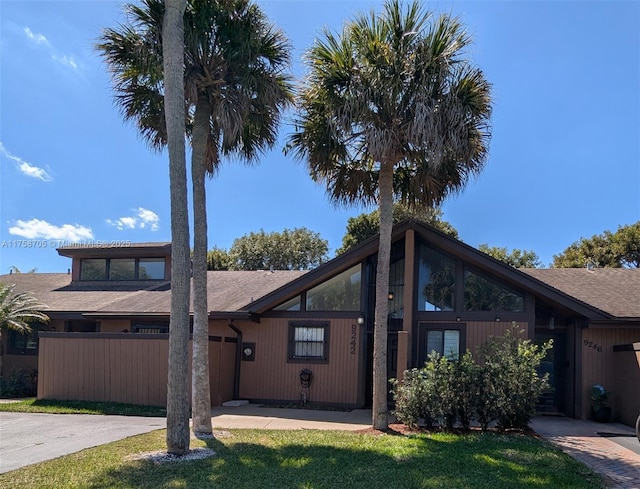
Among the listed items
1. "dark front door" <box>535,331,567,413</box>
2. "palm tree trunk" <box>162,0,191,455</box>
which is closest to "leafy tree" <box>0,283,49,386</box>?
"palm tree trunk" <box>162,0,191,455</box>

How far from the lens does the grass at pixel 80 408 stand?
12499 mm

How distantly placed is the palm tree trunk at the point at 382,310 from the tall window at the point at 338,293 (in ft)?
12.6

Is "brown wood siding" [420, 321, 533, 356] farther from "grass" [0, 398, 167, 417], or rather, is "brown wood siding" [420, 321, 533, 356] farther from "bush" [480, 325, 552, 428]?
"grass" [0, 398, 167, 417]

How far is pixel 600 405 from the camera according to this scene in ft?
41.9

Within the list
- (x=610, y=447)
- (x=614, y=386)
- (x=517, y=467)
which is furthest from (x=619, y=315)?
(x=517, y=467)

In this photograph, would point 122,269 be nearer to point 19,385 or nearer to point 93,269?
point 93,269

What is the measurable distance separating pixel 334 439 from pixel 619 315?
790cm

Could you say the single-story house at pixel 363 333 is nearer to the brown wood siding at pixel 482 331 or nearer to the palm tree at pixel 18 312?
the brown wood siding at pixel 482 331

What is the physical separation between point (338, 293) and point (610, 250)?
21.4 meters

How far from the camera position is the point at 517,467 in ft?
24.5

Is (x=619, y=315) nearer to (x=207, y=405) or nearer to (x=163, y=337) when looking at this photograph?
(x=207, y=405)

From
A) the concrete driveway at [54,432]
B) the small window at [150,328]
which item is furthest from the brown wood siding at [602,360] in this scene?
the small window at [150,328]

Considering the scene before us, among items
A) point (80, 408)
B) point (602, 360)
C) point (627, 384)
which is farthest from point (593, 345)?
point (80, 408)

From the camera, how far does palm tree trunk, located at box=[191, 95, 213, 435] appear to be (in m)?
9.45
